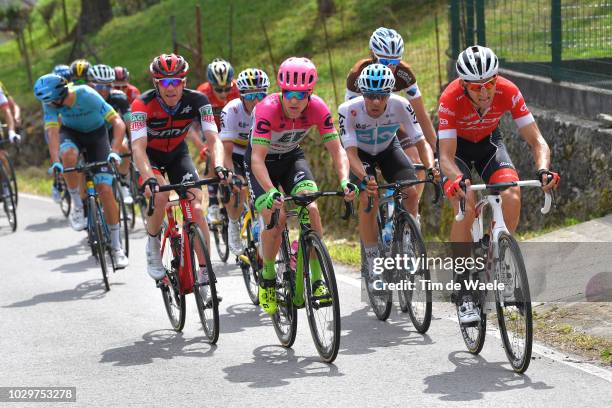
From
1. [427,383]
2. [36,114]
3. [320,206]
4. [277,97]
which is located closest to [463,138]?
[277,97]

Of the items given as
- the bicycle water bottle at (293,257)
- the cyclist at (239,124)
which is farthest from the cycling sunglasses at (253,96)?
the bicycle water bottle at (293,257)

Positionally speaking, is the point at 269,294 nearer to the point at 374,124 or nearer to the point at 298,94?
the point at 298,94

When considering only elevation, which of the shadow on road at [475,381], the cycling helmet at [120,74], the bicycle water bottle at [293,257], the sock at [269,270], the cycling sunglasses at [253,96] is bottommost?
the shadow on road at [475,381]

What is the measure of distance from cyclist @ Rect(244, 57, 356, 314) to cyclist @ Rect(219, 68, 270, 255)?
5.50 feet

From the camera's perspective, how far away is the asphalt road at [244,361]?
6.93 meters

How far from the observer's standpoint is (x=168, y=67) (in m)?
8.95

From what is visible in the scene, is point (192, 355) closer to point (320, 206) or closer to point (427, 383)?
point (427, 383)

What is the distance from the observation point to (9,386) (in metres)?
7.71

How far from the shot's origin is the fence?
12055 mm

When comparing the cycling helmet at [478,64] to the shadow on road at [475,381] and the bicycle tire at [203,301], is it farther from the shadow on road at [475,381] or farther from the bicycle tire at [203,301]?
the bicycle tire at [203,301]

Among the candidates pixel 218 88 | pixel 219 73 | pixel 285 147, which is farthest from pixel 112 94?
pixel 285 147

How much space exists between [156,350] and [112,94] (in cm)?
712

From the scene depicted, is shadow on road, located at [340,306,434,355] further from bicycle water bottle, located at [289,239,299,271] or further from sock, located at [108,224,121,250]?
sock, located at [108,224,121,250]

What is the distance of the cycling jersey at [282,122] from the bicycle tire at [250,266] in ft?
5.81
